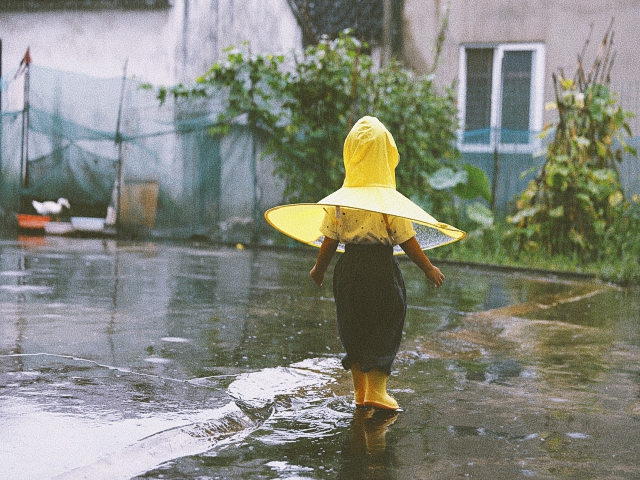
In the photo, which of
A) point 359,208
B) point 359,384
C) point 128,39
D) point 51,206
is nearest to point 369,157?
point 359,208

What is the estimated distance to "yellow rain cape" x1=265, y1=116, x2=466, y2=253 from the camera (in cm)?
363

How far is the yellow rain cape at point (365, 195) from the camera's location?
3.63 metres

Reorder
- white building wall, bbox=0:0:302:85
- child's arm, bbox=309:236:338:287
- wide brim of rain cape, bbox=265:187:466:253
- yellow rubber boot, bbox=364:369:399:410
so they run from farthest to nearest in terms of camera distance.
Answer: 1. white building wall, bbox=0:0:302:85
2. child's arm, bbox=309:236:338:287
3. yellow rubber boot, bbox=364:369:399:410
4. wide brim of rain cape, bbox=265:187:466:253

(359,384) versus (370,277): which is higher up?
(370,277)

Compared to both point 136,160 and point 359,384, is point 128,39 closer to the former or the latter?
point 136,160

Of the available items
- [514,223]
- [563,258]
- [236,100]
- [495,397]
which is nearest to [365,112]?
[236,100]

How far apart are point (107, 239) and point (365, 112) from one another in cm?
451

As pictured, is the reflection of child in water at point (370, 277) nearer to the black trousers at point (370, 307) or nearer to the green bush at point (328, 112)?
the black trousers at point (370, 307)

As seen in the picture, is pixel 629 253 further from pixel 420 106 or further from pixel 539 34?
pixel 539 34

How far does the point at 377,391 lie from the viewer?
3.78 meters

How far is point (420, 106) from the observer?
12.9 metres

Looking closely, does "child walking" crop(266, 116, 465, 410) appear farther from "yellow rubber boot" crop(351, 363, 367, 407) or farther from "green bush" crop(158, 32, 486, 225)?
"green bush" crop(158, 32, 486, 225)

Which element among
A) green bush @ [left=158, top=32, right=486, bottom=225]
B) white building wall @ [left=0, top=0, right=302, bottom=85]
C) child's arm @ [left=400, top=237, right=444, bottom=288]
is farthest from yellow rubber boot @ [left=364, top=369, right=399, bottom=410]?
white building wall @ [left=0, top=0, right=302, bottom=85]

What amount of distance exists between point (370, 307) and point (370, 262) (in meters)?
0.20
